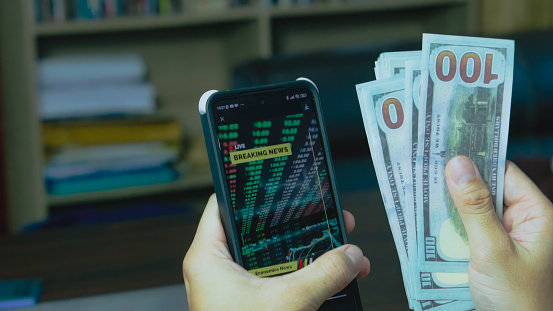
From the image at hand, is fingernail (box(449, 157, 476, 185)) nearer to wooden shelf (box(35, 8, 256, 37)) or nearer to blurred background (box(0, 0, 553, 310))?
blurred background (box(0, 0, 553, 310))

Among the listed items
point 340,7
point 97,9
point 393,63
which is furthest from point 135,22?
point 393,63

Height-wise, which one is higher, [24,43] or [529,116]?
[24,43]

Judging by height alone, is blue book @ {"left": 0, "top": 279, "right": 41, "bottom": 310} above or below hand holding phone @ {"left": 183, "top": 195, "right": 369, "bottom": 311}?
below

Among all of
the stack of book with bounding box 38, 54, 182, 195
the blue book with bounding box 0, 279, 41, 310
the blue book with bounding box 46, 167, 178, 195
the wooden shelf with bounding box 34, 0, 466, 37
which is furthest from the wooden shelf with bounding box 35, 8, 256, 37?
the blue book with bounding box 0, 279, 41, 310

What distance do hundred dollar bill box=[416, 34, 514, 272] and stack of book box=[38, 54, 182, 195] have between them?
4.98 ft

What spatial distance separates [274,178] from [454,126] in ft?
0.69

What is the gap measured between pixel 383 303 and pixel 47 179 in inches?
60.9

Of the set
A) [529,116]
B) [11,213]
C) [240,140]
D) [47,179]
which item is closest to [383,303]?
[240,140]

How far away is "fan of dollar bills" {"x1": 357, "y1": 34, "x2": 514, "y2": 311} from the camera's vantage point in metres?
0.59

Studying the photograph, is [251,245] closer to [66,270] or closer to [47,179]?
[66,270]

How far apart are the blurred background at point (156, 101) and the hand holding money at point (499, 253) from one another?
26cm

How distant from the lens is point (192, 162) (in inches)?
89.4

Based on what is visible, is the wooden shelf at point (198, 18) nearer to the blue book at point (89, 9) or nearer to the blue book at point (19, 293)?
the blue book at point (89, 9)

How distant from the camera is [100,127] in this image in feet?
6.46
